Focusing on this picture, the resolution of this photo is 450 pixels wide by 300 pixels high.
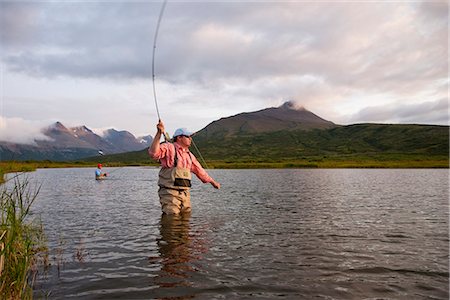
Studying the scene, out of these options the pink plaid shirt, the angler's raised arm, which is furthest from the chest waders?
the angler's raised arm

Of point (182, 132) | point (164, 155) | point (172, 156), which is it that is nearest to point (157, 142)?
point (164, 155)

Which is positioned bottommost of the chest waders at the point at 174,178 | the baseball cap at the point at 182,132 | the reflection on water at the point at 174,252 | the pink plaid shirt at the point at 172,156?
the reflection on water at the point at 174,252

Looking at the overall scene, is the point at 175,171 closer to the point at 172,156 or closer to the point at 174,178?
the point at 174,178

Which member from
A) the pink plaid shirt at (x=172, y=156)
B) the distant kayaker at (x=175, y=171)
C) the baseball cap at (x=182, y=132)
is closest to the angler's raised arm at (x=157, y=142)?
the pink plaid shirt at (x=172, y=156)

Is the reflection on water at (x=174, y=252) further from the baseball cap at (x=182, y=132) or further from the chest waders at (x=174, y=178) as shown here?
the baseball cap at (x=182, y=132)

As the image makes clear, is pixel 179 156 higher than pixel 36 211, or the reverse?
pixel 179 156

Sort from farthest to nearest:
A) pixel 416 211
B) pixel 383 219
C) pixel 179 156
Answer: pixel 416 211, pixel 383 219, pixel 179 156

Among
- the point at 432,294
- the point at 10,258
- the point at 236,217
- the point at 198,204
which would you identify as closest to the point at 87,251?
the point at 10,258

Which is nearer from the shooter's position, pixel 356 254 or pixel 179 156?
pixel 356 254

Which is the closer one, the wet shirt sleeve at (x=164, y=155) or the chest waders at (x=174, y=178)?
the wet shirt sleeve at (x=164, y=155)

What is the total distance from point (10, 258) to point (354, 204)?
17.2 meters

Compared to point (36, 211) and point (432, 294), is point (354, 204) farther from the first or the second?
point (36, 211)

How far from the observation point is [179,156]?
1329 centimetres

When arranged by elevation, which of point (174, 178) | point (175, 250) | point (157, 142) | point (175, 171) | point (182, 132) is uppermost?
point (182, 132)
